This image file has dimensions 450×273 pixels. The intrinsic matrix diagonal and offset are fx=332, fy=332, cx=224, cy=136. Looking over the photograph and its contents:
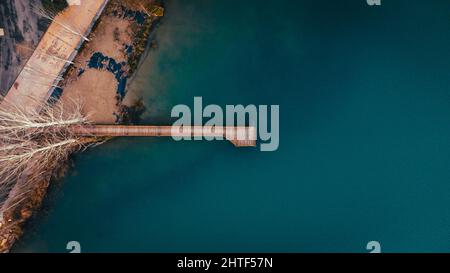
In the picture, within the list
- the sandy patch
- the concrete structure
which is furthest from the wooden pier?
the concrete structure

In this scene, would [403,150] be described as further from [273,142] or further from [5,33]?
[5,33]

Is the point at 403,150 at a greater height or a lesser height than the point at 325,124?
lesser

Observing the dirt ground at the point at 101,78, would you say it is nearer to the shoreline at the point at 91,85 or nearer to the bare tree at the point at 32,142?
the shoreline at the point at 91,85

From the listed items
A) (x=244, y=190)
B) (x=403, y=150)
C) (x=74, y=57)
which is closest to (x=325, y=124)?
(x=403, y=150)

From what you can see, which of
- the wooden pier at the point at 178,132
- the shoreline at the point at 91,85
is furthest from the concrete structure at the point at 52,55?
the wooden pier at the point at 178,132

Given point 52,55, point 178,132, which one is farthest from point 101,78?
point 178,132

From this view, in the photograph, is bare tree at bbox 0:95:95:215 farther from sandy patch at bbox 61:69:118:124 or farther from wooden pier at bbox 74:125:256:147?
wooden pier at bbox 74:125:256:147
